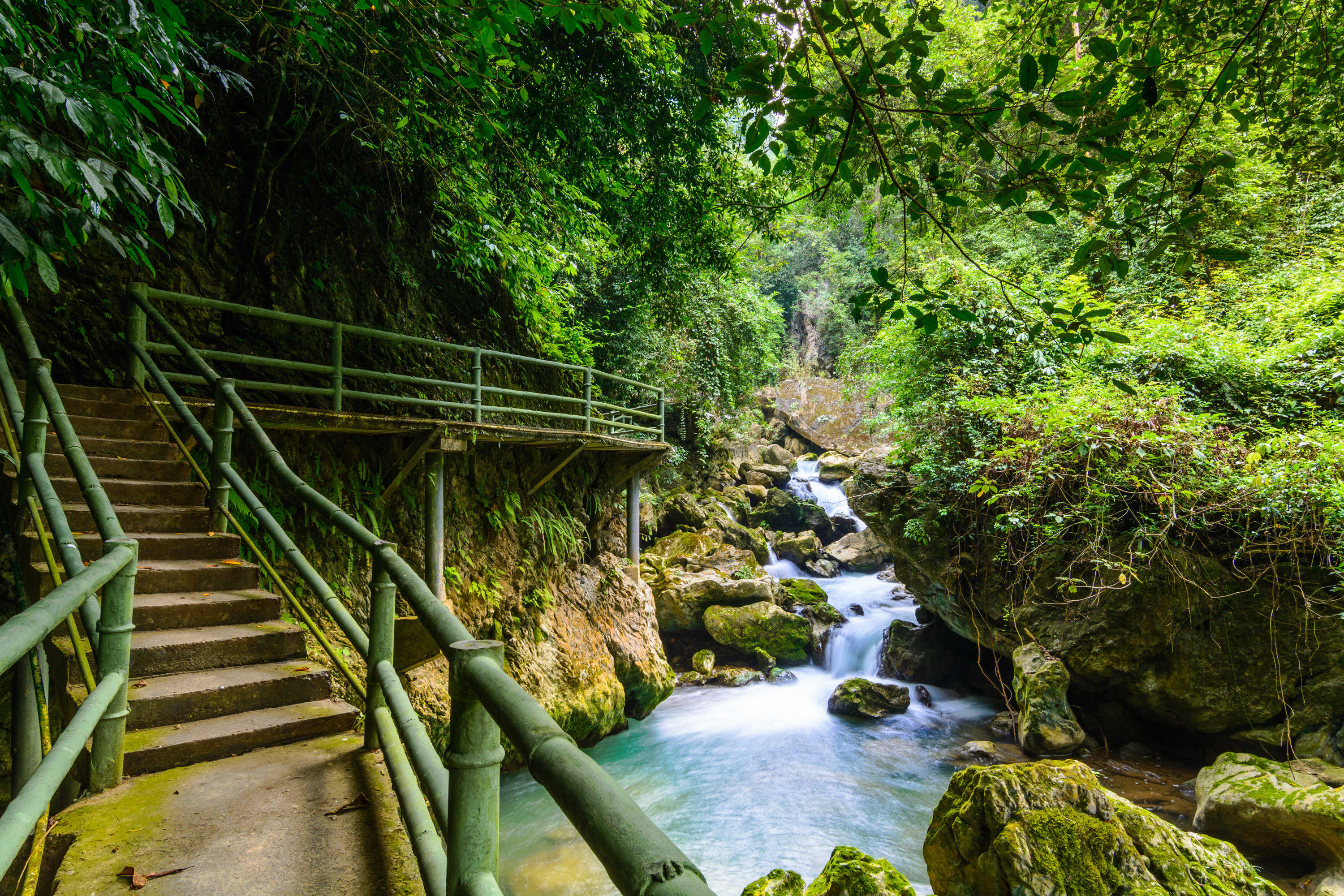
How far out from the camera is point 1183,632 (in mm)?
7035

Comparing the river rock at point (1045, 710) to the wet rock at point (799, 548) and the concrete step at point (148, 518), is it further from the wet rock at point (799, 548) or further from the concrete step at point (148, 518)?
the concrete step at point (148, 518)

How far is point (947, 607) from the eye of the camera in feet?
31.2

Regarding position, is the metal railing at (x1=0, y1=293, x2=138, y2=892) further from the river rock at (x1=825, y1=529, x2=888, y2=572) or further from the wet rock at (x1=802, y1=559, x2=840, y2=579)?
the river rock at (x1=825, y1=529, x2=888, y2=572)

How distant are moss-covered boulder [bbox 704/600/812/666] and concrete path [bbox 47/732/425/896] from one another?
9.45m

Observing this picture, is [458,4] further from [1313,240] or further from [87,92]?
[1313,240]

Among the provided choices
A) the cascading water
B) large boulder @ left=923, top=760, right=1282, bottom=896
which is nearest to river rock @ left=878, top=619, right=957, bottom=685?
the cascading water

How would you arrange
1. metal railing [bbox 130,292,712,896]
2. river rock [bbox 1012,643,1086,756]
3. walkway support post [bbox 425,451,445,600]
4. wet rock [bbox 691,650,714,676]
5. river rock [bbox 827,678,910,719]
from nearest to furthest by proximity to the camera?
metal railing [bbox 130,292,712,896], walkway support post [bbox 425,451,445,600], river rock [bbox 1012,643,1086,756], river rock [bbox 827,678,910,719], wet rock [bbox 691,650,714,676]

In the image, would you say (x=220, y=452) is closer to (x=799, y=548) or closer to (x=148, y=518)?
(x=148, y=518)

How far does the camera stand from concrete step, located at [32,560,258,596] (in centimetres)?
307

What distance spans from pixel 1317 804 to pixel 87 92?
350 inches

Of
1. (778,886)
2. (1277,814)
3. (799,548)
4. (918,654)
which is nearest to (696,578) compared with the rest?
(918,654)

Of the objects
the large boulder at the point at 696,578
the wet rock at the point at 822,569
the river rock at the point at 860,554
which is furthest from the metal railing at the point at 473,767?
the river rock at the point at 860,554

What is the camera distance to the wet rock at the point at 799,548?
15500 millimetres

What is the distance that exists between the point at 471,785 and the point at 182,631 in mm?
2728
